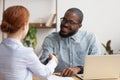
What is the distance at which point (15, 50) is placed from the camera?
144cm

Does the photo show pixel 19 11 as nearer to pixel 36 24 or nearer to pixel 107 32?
pixel 36 24

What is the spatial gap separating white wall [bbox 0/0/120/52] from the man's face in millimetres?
1361

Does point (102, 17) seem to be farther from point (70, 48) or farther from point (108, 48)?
point (70, 48)

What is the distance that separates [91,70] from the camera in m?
1.94

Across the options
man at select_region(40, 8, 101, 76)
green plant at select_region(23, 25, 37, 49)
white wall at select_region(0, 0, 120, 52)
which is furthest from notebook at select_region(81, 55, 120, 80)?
white wall at select_region(0, 0, 120, 52)

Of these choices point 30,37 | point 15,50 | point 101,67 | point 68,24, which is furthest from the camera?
point 30,37

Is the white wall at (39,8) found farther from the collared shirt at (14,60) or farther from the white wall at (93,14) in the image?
the collared shirt at (14,60)

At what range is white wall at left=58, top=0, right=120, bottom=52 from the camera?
4.02 m

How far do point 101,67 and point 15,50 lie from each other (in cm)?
78

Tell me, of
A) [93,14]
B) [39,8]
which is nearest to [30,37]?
[39,8]

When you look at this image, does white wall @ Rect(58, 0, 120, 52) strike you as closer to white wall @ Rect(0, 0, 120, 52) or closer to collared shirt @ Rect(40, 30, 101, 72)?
white wall @ Rect(0, 0, 120, 52)

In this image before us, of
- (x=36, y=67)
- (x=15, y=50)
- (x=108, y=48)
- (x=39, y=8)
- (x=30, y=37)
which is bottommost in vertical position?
(x=108, y=48)

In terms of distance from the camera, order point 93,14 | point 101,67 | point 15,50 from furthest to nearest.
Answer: point 93,14 < point 101,67 < point 15,50

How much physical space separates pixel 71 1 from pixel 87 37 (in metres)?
1.41
